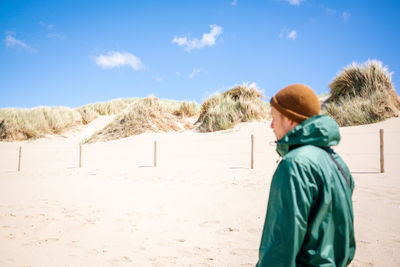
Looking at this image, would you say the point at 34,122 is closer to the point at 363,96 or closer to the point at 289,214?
the point at 363,96

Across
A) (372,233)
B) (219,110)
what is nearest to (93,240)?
(372,233)

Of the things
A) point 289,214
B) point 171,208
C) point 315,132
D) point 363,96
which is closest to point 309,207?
point 289,214

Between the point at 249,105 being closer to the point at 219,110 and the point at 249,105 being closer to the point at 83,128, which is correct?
the point at 219,110

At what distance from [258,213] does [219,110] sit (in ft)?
36.1

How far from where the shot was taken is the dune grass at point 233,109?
15.3 m

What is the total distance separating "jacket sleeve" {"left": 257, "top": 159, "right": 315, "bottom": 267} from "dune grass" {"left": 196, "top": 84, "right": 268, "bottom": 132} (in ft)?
44.9

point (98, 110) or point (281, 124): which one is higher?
point (98, 110)

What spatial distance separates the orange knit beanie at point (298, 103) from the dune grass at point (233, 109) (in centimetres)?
1343

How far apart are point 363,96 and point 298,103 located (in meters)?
13.5

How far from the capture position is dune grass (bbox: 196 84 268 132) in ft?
50.2

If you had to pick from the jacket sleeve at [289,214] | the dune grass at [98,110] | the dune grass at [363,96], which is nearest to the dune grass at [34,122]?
the dune grass at [98,110]

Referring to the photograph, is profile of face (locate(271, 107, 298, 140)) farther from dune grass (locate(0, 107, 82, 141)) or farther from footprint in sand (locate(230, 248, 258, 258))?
dune grass (locate(0, 107, 82, 141))

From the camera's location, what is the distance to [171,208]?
5504mm

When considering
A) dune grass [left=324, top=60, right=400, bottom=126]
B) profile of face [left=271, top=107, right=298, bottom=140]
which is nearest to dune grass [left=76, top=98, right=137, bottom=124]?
dune grass [left=324, top=60, right=400, bottom=126]
